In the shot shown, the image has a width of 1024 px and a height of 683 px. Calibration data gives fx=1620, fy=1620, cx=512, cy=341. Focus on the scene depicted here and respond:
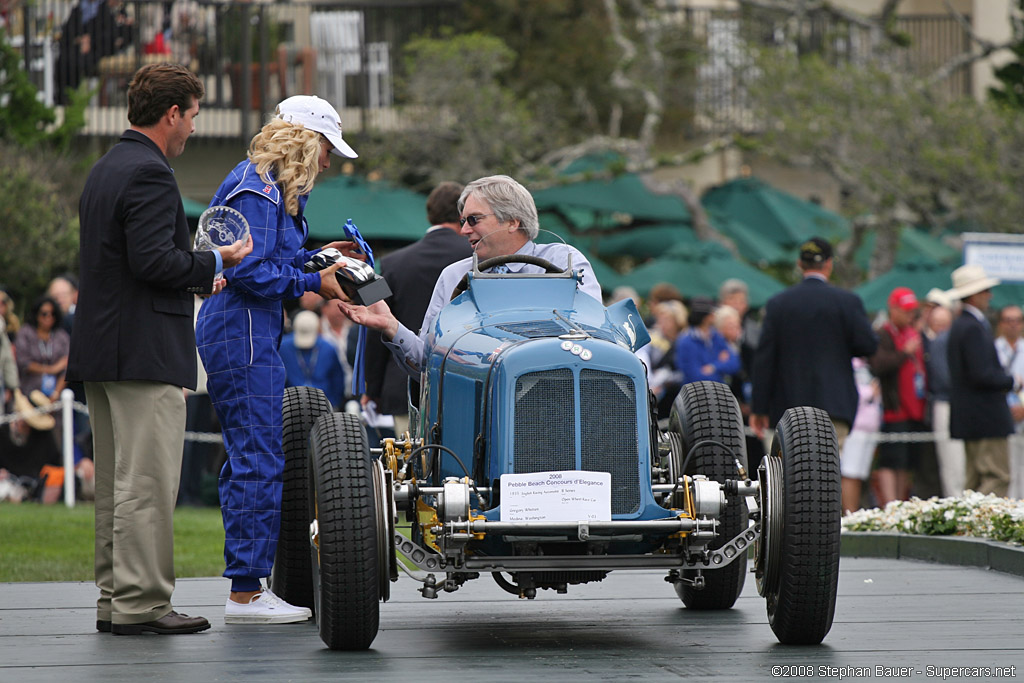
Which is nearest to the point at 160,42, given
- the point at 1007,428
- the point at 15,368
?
the point at 15,368

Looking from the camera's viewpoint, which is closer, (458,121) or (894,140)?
(894,140)

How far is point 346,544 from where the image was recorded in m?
5.65

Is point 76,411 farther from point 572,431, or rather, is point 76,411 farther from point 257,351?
point 572,431

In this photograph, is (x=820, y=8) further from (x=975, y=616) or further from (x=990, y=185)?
(x=975, y=616)

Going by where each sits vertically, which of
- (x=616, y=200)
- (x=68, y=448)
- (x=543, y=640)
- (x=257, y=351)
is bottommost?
(x=543, y=640)

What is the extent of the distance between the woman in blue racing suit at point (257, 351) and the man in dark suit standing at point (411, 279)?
213 cm

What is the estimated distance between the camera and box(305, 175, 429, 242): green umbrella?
67.5 feet

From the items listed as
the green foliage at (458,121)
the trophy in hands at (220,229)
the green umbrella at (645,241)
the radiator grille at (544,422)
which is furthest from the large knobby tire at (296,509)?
the green foliage at (458,121)

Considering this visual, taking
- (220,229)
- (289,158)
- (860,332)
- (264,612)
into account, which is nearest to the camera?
(220,229)

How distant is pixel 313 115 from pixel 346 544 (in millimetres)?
2089

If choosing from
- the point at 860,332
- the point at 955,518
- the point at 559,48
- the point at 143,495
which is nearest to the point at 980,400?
the point at 860,332

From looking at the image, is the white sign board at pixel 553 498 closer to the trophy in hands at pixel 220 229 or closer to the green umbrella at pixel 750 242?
the trophy in hands at pixel 220 229

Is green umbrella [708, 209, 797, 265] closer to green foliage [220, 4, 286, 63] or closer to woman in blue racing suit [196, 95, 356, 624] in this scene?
green foliage [220, 4, 286, 63]

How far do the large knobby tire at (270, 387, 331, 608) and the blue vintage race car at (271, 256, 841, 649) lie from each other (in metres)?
0.84
